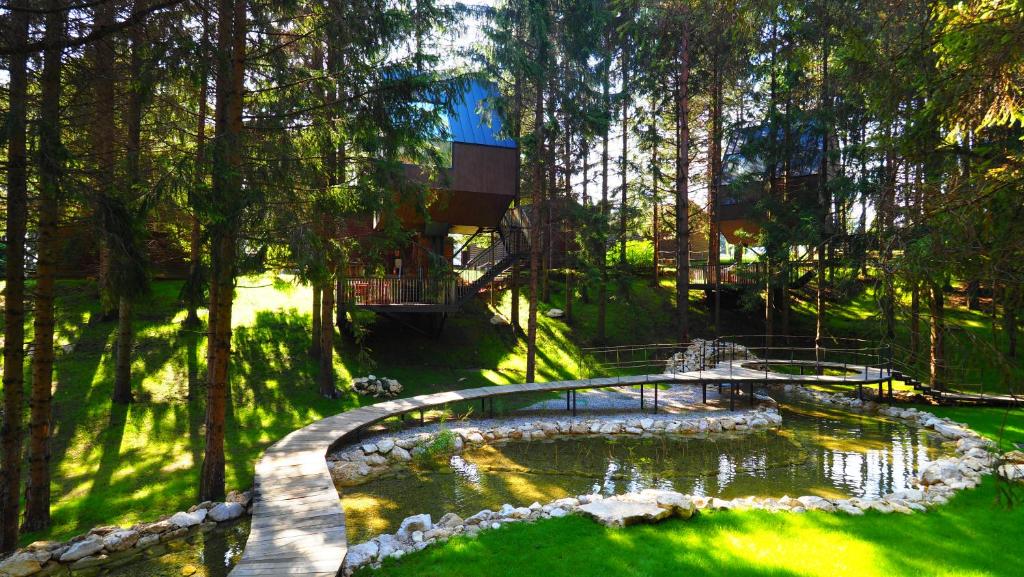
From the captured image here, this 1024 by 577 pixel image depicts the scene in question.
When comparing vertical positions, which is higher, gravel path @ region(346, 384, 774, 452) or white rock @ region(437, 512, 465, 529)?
white rock @ region(437, 512, 465, 529)

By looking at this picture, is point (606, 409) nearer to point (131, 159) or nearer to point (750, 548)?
point (750, 548)

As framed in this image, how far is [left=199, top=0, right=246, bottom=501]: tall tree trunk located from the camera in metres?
6.82

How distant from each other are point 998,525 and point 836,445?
491 centimetres

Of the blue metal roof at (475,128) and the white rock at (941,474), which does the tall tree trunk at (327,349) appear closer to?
the blue metal roof at (475,128)

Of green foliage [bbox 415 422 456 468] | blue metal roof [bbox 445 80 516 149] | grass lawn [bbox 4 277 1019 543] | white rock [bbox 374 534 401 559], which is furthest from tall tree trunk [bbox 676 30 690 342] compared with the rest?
white rock [bbox 374 534 401 559]

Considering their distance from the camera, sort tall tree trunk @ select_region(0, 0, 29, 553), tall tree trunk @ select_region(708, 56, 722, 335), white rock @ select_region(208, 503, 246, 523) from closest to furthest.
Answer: tall tree trunk @ select_region(0, 0, 29, 553), white rock @ select_region(208, 503, 246, 523), tall tree trunk @ select_region(708, 56, 722, 335)

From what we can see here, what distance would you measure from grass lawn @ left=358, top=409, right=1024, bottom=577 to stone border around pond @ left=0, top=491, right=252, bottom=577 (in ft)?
10.4

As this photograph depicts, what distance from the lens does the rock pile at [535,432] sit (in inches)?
427

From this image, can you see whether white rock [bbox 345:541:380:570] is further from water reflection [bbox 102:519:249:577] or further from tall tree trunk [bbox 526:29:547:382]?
tall tree trunk [bbox 526:29:547:382]

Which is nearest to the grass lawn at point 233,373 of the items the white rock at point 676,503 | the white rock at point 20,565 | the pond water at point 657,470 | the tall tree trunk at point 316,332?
the tall tree trunk at point 316,332

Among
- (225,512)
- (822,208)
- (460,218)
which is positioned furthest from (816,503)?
(822,208)

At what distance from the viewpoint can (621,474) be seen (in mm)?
10047

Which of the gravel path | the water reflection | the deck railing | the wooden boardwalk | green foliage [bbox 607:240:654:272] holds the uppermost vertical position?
green foliage [bbox 607:240:654:272]

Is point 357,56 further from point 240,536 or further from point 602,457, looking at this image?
point 602,457
